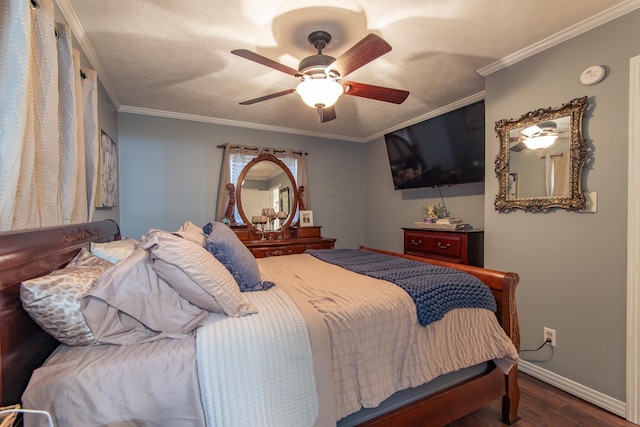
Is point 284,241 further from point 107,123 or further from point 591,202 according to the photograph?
point 591,202

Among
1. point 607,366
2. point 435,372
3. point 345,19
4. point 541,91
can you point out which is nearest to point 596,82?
point 541,91

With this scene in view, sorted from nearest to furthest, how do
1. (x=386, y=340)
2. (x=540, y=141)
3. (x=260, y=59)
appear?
(x=386, y=340), (x=260, y=59), (x=540, y=141)

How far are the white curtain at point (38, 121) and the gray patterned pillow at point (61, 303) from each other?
42cm

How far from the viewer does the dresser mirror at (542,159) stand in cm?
186

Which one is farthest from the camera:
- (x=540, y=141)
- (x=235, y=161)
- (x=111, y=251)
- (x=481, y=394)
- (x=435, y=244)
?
(x=235, y=161)

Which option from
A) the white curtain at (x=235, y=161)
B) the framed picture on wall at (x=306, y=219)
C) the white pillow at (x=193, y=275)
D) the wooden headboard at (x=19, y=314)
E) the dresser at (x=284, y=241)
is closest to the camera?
the wooden headboard at (x=19, y=314)

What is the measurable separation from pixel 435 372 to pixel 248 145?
134 inches

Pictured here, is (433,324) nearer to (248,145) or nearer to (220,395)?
(220,395)

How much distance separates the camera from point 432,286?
1.43m

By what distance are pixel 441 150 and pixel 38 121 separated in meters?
3.27

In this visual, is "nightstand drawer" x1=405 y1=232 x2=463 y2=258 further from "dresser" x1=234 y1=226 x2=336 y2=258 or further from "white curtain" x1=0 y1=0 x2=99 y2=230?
"white curtain" x1=0 y1=0 x2=99 y2=230

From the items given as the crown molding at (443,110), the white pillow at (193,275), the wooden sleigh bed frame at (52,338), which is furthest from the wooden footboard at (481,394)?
the crown molding at (443,110)

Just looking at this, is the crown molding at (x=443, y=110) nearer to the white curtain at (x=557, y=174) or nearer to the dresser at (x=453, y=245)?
the white curtain at (x=557, y=174)

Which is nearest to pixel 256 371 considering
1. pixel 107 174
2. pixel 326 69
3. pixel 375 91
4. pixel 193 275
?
pixel 193 275
